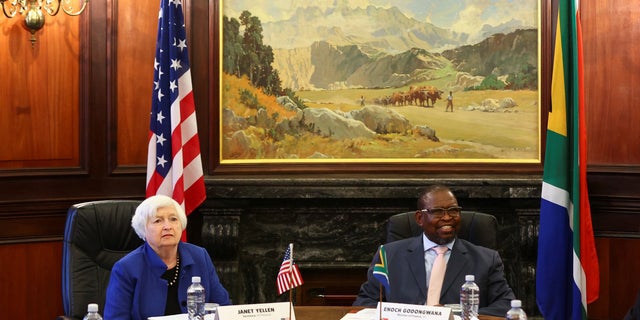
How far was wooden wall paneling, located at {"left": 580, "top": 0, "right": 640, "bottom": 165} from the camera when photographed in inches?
233

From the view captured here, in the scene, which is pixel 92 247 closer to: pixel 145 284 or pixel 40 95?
pixel 145 284

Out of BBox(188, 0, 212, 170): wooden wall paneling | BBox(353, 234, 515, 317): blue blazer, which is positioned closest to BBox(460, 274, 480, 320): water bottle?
BBox(353, 234, 515, 317): blue blazer

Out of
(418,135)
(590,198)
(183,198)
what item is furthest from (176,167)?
(590,198)

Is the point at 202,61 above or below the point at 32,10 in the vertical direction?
below

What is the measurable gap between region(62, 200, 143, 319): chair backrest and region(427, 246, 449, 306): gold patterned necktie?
4.49 feet

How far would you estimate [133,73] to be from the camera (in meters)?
5.96

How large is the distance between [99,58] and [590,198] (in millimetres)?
3114

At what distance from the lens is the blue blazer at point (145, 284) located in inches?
155

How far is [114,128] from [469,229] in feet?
7.88

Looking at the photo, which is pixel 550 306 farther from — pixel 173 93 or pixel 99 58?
pixel 99 58

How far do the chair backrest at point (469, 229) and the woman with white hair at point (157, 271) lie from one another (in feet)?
3.18

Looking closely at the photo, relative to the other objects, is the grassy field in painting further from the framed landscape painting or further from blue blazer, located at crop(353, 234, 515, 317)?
blue blazer, located at crop(353, 234, 515, 317)

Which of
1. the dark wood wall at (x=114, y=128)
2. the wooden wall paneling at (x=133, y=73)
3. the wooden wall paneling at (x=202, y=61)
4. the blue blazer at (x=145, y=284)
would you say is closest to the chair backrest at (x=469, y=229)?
the blue blazer at (x=145, y=284)

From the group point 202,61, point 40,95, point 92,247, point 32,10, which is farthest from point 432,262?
point 32,10
